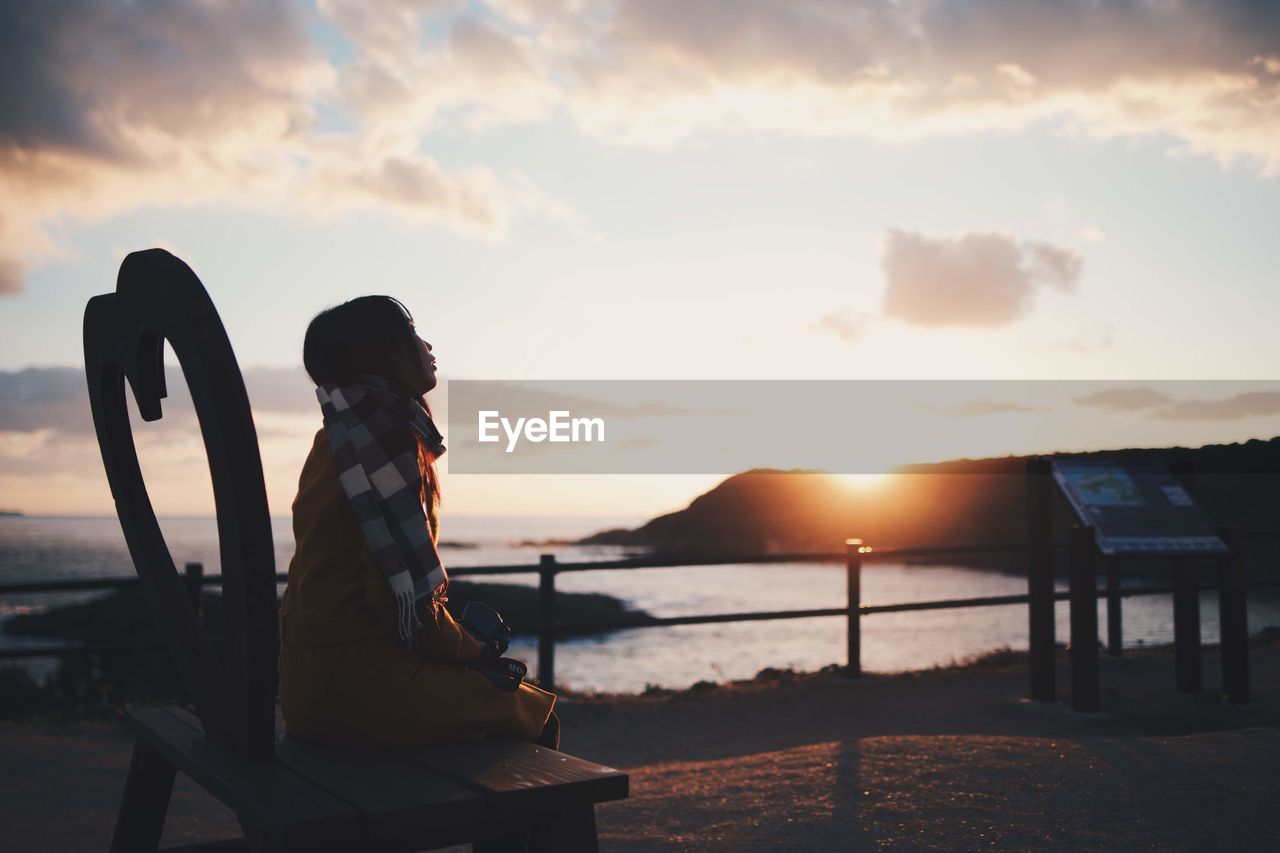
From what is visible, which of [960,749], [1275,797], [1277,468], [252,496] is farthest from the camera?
[1277,468]

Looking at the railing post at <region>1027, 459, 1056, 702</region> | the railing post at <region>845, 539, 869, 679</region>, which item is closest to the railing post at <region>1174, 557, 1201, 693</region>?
the railing post at <region>1027, 459, 1056, 702</region>

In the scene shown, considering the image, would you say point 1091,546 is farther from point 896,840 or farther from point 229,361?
point 229,361

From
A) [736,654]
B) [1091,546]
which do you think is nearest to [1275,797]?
[1091,546]

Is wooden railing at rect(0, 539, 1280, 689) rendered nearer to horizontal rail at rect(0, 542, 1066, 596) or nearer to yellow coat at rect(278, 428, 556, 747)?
horizontal rail at rect(0, 542, 1066, 596)

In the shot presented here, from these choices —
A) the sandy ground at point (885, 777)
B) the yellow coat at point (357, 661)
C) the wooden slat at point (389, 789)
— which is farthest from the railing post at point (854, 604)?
the wooden slat at point (389, 789)

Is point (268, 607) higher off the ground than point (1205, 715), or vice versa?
point (268, 607)

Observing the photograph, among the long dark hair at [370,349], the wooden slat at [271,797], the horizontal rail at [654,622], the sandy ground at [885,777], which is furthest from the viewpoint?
the horizontal rail at [654,622]

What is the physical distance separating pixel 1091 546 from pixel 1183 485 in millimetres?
1253

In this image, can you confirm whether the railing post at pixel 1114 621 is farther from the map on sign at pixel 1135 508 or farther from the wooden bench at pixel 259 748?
the wooden bench at pixel 259 748

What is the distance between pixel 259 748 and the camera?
1928 mm

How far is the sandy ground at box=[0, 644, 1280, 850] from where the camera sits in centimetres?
348

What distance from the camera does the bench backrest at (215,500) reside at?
1.81 m

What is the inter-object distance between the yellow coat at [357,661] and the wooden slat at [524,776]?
72 millimetres

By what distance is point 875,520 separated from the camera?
48.2 meters
